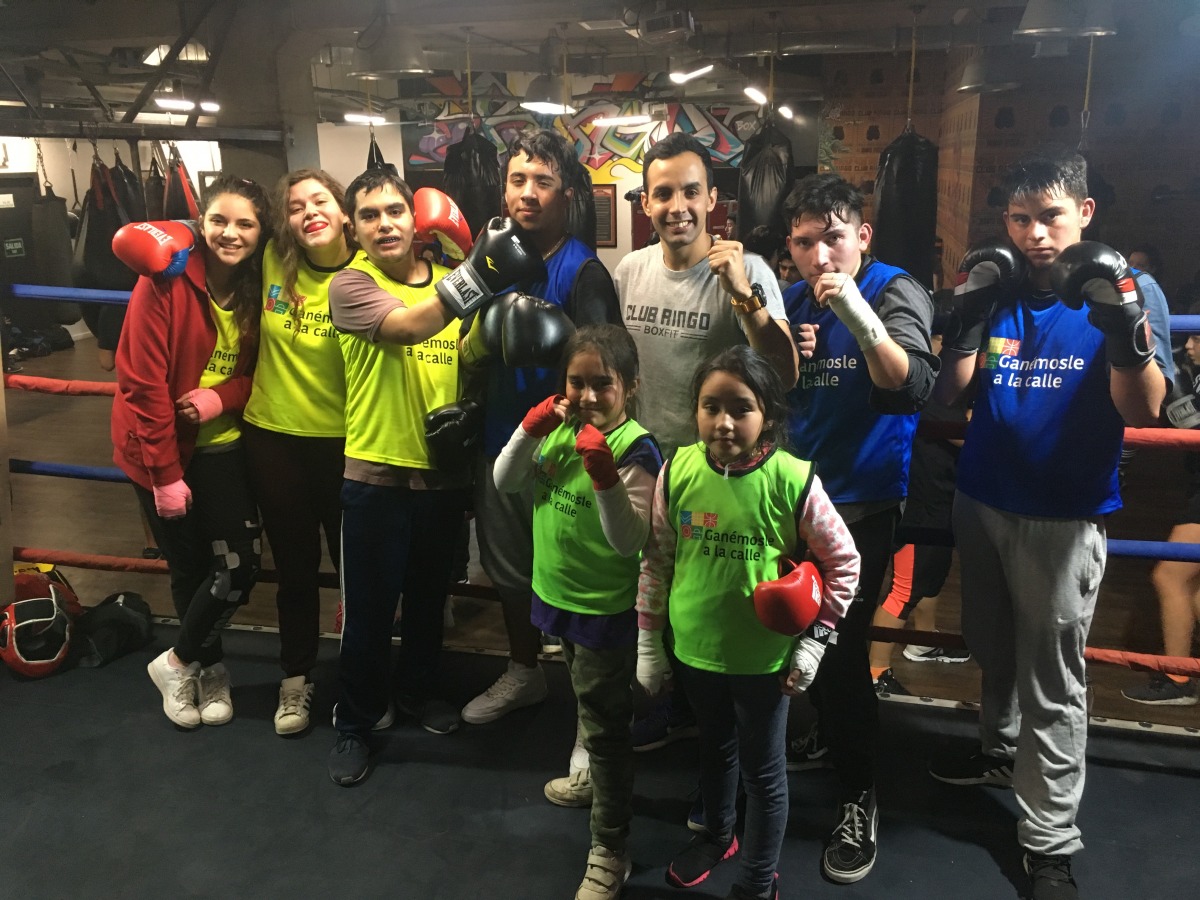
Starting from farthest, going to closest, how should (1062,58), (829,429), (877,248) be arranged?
(1062,58), (877,248), (829,429)

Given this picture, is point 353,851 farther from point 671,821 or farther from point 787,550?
point 787,550

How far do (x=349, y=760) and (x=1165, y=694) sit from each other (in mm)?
2473

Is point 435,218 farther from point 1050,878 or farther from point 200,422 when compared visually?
point 1050,878

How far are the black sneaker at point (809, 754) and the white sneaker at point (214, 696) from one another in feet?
4.69

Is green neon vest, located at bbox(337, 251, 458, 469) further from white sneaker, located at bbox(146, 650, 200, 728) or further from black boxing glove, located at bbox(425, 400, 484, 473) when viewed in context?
white sneaker, located at bbox(146, 650, 200, 728)

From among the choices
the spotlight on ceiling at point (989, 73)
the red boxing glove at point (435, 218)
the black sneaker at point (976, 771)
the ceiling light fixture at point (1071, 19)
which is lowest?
the black sneaker at point (976, 771)

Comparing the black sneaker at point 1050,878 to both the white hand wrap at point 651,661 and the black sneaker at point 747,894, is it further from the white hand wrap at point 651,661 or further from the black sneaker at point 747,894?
the white hand wrap at point 651,661

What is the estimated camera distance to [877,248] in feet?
13.0

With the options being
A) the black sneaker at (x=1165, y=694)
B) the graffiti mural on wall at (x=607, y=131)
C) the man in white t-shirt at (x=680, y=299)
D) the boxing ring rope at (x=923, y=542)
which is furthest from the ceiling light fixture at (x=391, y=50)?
the graffiti mural on wall at (x=607, y=131)

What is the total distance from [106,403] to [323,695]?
5.86m

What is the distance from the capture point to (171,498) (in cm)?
217

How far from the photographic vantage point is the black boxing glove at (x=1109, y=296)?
1480 mm

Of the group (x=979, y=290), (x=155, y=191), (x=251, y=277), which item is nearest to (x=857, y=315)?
(x=979, y=290)

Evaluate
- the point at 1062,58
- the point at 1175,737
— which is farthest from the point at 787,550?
the point at 1062,58
